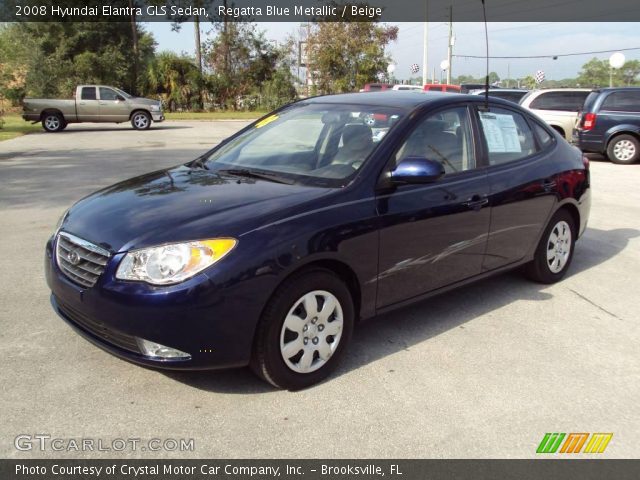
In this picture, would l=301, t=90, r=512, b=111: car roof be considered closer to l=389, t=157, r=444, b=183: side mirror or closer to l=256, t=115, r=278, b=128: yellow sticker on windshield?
l=256, t=115, r=278, b=128: yellow sticker on windshield

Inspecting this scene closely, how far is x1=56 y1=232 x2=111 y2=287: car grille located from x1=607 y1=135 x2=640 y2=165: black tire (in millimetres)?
13815

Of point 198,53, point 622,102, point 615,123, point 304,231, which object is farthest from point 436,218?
point 198,53

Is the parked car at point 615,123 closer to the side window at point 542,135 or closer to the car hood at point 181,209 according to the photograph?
the side window at point 542,135

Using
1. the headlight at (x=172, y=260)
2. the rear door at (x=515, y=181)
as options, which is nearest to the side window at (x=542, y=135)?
the rear door at (x=515, y=181)

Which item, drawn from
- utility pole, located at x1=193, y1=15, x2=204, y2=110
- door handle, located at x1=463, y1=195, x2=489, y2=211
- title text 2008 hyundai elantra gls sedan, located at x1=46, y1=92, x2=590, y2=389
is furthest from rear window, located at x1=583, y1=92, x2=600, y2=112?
utility pole, located at x1=193, y1=15, x2=204, y2=110

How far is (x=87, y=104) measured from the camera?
78.2 ft

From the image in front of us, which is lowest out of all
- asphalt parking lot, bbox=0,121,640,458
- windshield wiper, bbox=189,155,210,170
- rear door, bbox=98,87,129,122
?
asphalt parking lot, bbox=0,121,640,458

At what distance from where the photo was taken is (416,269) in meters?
3.99

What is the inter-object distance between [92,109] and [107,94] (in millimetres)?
860

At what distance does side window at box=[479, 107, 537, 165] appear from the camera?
184 inches

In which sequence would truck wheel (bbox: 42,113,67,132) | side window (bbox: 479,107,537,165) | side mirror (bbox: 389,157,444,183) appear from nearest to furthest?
side mirror (bbox: 389,157,444,183)
side window (bbox: 479,107,537,165)
truck wheel (bbox: 42,113,67,132)

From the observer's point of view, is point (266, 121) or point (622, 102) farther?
point (622, 102)

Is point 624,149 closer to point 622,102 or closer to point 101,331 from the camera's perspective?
point 622,102

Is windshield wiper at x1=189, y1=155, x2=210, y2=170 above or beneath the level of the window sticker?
beneath
